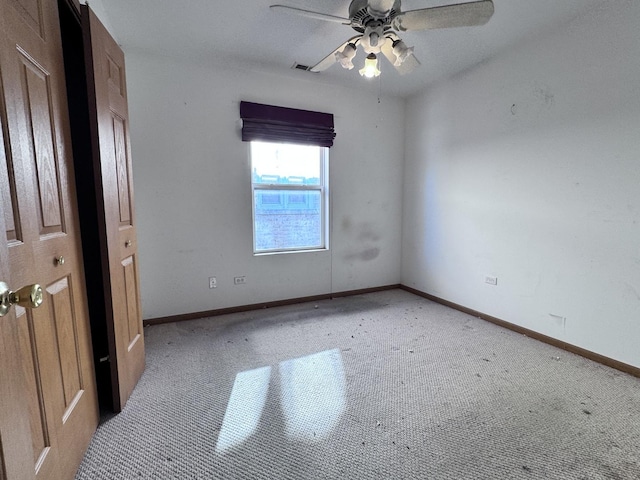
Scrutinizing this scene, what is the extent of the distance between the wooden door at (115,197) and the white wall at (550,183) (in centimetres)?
304

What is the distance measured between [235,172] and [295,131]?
0.79 meters

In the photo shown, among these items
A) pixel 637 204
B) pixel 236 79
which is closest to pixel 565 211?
pixel 637 204

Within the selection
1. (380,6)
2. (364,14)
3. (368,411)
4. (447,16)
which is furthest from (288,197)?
(368,411)

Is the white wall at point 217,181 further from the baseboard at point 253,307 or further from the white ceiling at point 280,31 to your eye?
the white ceiling at point 280,31

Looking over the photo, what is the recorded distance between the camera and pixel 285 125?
3.03 m

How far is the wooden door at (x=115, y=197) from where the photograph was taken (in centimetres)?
140

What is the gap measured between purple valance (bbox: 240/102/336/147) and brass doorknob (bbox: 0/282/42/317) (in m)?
2.51

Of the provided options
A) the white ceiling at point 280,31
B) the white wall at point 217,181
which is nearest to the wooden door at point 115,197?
the white ceiling at point 280,31

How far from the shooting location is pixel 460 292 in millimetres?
3162

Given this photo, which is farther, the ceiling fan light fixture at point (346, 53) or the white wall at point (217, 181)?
the white wall at point (217, 181)

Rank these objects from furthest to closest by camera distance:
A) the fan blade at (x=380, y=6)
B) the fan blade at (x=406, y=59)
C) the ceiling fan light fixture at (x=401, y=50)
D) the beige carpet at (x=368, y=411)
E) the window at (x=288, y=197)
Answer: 1. the window at (x=288, y=197)
2. the fan blade at (x=406, y=59)
3. the ceiling fan light fixture at (x=401, y=50)
4. the fan blade at (x=380, y=6)
5. the beige carpet at (x=368, y=411)

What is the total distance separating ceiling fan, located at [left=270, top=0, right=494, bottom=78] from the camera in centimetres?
152

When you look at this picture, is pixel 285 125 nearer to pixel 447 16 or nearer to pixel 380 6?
pixel 380 6

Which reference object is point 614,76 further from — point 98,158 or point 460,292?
point 98,158
